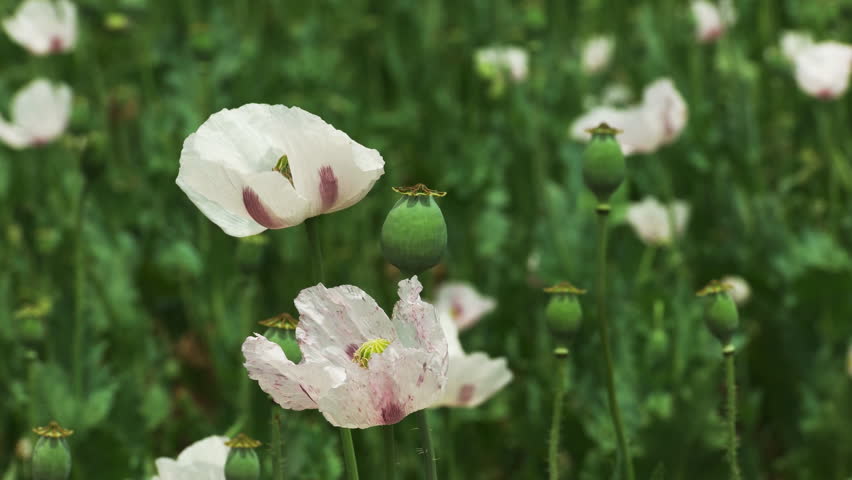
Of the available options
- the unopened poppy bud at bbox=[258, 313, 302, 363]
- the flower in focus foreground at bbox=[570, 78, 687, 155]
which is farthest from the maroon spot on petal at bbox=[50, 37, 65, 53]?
the unopened poppy bud at bbox=[258, 313, 302, 363]

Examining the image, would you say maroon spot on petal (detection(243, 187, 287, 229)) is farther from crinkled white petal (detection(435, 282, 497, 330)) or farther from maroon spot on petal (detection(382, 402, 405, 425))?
crinkled white petal (detection(435, 282, 497, 330))

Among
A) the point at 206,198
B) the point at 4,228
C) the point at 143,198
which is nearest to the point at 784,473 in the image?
the point at 206,198

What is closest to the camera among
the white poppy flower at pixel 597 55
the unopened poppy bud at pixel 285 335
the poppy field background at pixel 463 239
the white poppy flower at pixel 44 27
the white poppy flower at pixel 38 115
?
the unopened poppy bud at pixel 285 335

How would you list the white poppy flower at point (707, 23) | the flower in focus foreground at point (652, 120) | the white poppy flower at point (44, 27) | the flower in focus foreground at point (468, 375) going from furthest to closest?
the white poppy flower at point (707, 23) < the white poppy flower at point (44, 27) < the flower in focus foreground at point (652, 120) < the flower in focus foreground at point (468, 375)

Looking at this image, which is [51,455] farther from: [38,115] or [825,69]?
[825,69]

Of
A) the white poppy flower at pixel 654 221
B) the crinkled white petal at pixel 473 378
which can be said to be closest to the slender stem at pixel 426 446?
the crinkled white petal at pixel 473 378

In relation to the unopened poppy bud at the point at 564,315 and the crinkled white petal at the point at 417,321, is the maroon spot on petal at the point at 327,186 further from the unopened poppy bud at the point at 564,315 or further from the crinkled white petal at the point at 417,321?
the unopened poppy bud at the point at 564,315

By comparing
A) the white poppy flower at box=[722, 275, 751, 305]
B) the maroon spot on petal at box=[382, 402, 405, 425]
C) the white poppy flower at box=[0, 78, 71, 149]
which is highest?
the white poppy flower at box=[0, 78, 71, 149]
